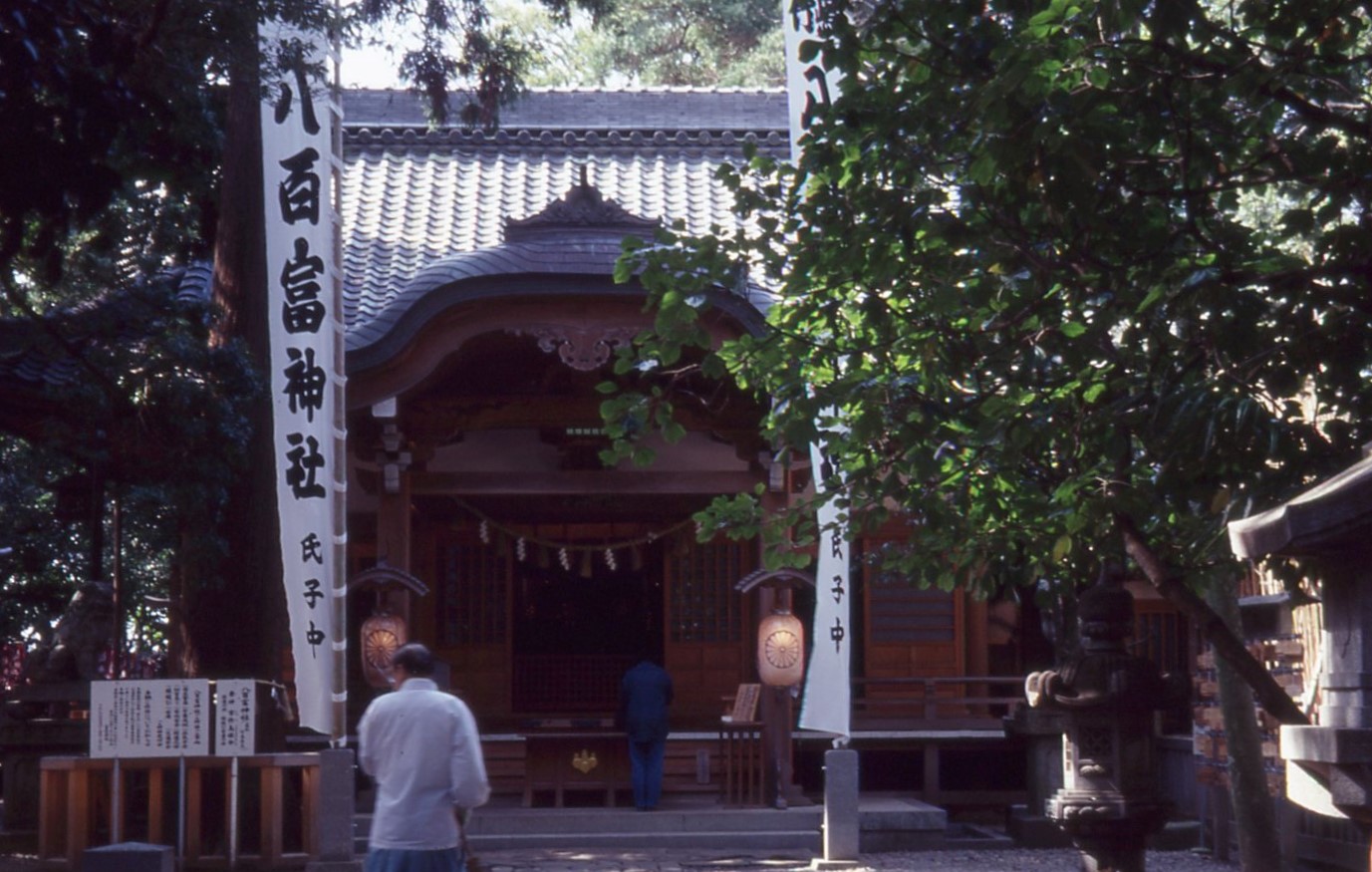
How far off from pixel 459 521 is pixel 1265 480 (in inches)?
546

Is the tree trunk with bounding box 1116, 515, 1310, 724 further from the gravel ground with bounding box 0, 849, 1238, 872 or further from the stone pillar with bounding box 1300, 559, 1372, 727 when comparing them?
the gravel ground with bounding box 0, 849, 1238, 872

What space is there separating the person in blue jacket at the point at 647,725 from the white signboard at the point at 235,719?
4.48 meters

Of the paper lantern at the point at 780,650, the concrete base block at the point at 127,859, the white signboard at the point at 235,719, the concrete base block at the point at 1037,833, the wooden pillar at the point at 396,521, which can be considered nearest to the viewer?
the concrete base block at the point at 127,859

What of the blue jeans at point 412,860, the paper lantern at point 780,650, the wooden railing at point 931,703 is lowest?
the blue jeans at point 412,860

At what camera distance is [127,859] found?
9.20 m

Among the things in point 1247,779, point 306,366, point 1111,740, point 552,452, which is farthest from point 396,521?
point 1111,740

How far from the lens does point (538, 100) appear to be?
69.3 ft

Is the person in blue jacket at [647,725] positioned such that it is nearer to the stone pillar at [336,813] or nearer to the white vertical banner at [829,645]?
the white vertical banner at [829,645]

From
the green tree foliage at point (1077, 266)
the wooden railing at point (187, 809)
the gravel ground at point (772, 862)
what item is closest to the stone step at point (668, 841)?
the gravel ground at point (772, 862)

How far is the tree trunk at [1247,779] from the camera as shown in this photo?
9492 mm

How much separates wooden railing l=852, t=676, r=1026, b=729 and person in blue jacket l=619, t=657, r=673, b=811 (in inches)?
123

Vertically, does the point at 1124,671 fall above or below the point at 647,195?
below

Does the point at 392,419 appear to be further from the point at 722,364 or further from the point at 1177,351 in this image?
the point at 1177,351

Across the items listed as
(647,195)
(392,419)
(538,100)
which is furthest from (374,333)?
(538,100)
